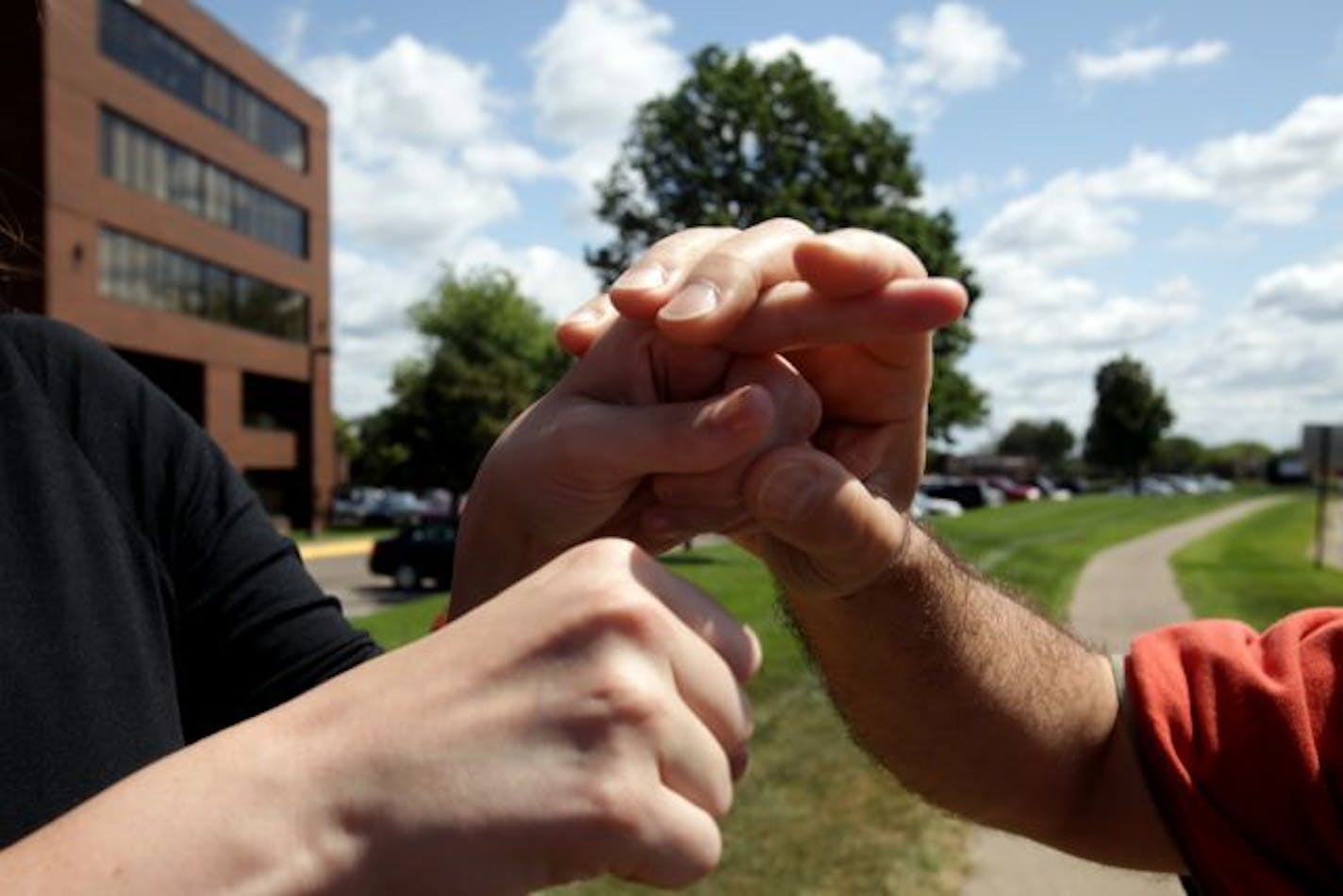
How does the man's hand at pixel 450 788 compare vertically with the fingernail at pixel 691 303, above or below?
below

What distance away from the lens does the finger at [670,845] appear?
0.92m

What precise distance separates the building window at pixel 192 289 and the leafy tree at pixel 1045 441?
100192mm

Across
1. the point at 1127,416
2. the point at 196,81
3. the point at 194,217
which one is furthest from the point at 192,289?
the point at 1127,416

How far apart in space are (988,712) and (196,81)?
144 feet

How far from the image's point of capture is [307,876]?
2.96ft

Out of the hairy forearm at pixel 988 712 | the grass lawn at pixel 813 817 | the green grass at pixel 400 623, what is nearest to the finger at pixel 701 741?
the hairy forearm at pixel 988 712

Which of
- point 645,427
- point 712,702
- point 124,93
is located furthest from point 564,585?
point 124,93

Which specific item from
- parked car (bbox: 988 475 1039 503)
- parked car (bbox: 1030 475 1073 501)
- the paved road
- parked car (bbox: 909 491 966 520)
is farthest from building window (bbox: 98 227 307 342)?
parked car (bbox: 1030 475 1073 501)

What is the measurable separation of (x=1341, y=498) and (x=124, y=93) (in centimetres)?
7799

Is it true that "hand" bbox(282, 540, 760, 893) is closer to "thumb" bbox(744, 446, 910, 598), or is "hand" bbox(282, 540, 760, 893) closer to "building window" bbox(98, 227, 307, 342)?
"thumb" bbox(744, 446, 910, 598)

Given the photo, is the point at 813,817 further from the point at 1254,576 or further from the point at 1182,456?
the point at 1182,456

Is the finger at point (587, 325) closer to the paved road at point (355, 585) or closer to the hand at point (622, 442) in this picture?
the hand at point (622, 442)

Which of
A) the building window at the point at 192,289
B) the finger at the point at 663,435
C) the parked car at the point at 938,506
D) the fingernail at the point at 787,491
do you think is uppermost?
the building window at the point at 192,289

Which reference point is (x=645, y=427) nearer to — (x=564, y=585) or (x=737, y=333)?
(x=737, y=333)
